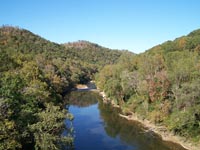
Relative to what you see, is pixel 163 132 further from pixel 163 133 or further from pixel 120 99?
pixel 120 99

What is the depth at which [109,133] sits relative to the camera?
56.4 meters

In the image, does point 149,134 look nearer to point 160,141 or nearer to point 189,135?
point 160,141

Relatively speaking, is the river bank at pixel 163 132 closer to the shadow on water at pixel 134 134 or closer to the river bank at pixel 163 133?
the river bank at pixel 163 133

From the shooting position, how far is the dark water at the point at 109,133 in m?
48.0

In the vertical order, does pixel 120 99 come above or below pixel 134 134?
above

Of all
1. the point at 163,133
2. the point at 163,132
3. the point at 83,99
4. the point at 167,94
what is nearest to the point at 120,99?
the point at 167,94

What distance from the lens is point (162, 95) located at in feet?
212

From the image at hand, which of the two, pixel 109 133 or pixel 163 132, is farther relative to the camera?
pixel 109 133

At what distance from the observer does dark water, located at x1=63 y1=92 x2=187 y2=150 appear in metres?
48.0

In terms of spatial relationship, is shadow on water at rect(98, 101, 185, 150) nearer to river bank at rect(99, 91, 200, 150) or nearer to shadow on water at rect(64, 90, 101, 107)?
river bank at rect(99, 91, 200, 150)

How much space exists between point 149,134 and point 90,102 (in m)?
43.3

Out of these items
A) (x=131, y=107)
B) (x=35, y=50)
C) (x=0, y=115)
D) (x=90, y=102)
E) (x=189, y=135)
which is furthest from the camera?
(x=35, y=50)

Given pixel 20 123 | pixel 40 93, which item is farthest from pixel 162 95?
pixel 20 123

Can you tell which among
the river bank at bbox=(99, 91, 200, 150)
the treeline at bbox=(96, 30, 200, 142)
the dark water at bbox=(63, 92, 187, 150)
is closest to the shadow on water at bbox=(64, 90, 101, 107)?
the dark water at bbox=(63, 92, 187, 150)
